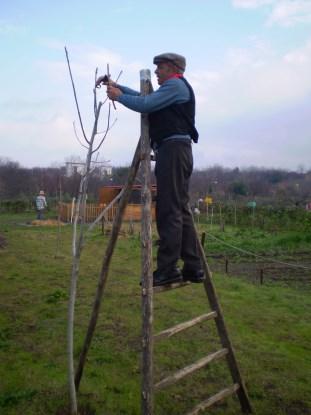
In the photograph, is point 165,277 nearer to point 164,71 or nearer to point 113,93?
point 113,93

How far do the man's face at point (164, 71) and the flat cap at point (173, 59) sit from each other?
0.03 m

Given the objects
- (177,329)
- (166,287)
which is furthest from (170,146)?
(177,329)

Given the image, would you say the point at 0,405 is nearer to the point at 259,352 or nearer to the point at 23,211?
the point at 259,352

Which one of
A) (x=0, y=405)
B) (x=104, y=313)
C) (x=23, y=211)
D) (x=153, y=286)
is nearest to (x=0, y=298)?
(x=104, y=313)

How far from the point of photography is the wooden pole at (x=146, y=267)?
2.97 m

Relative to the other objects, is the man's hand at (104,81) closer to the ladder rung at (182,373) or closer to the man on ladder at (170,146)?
the man on ladder at (170,146)

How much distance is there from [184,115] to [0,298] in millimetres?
5167

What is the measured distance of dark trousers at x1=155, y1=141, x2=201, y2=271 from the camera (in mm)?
3225

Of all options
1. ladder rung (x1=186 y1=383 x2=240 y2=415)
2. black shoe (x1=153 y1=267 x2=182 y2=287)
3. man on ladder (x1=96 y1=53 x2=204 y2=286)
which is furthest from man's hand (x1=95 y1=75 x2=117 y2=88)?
ladder rung (x1=186 y1=383 x2=240 y2=415)

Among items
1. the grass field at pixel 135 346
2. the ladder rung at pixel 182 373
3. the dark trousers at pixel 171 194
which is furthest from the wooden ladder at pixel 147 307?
the grass field at pixel 135 346

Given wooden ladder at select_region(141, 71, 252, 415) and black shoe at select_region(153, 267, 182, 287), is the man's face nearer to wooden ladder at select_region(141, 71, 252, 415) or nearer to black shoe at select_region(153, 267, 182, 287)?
wooden ladder at select_region(141, 71, 252, 415)

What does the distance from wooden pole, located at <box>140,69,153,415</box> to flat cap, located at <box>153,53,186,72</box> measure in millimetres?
122

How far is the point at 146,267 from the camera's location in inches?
122

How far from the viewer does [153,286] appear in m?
3.28
